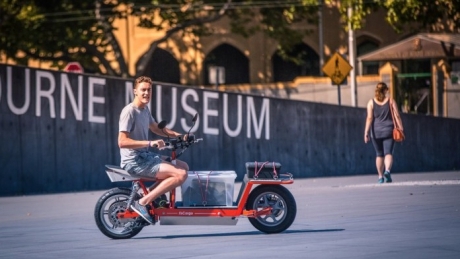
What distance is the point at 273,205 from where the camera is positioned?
1362 centimetres

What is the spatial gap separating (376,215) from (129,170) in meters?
3.37

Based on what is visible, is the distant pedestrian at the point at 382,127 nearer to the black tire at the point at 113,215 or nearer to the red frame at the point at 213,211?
the red frame at the point at 213,211

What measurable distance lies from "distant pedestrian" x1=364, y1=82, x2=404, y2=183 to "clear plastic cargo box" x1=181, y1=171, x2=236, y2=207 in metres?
8.06

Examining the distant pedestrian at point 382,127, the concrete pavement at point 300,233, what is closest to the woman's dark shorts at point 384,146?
the distant pedestrian at point 382,127

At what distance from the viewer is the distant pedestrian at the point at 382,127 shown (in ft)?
70.7

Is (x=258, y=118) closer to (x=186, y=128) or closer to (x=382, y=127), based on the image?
(x=186, y=128)

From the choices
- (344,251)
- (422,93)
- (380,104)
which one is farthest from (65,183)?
(422,93)

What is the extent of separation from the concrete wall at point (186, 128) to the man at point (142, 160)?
9.82m

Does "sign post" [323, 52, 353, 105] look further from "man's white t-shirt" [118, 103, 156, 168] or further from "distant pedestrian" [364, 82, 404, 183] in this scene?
"man's white t-shirt" [118, 103, 156, 168]

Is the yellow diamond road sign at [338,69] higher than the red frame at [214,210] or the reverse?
higher

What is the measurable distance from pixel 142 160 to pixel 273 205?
1435 millimetres

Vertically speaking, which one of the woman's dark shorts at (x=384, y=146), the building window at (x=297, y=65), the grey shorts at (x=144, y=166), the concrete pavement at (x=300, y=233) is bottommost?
the concrete pavement at (x=300, y=233)

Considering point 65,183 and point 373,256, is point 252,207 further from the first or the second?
point 65,183

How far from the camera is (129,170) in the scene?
1337 centimetres
